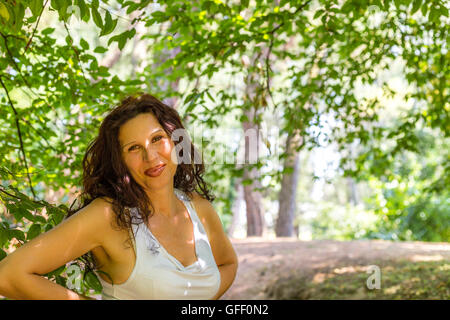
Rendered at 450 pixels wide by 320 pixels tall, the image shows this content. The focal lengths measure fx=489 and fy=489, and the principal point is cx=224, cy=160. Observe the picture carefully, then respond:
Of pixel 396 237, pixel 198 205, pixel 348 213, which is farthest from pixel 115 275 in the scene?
pixel 348 213

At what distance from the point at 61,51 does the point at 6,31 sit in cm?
38

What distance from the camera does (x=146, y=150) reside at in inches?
70.8

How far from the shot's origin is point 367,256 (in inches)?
294

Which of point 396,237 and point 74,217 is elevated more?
point 74,217

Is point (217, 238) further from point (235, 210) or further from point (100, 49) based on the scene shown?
point (235, 210)

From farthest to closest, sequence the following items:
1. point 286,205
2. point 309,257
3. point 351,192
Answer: point 351,192 < point 286,205 < point 309,257

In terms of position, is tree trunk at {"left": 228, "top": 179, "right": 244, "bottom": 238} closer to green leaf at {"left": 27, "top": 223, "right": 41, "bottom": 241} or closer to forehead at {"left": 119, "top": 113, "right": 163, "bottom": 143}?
green leaf at {"left": 27, "top": 223, "right": 41, "bottom": 241}

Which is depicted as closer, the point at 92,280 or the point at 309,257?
the point at 92,280

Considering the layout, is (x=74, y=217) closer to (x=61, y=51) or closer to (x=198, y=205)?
(x=198, y=205)

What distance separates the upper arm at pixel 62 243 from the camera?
1.50 meters

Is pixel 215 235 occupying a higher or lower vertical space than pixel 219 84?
lower

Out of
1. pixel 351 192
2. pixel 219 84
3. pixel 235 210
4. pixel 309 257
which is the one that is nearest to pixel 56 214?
pixel 219 84

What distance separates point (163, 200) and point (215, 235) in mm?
319
